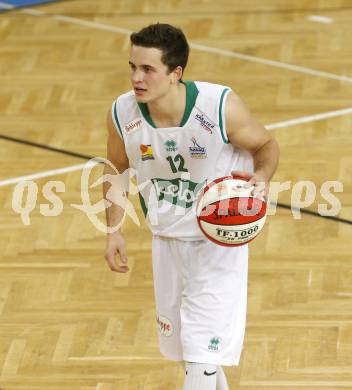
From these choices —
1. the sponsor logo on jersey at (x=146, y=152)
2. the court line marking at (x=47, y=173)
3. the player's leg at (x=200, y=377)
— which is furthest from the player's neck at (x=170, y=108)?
the court line marking at (x=47, y=173)

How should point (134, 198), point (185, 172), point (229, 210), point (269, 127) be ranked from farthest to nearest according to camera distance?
point (269, 127) < point (134, 198) < point (185, 172) < point (229, 210)

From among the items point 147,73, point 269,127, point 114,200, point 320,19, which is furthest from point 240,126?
point 320,19

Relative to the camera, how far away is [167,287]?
5285 mm

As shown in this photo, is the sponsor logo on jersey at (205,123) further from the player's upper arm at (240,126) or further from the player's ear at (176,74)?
the player's ear at (176,74)

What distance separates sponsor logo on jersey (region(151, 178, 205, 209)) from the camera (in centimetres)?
512

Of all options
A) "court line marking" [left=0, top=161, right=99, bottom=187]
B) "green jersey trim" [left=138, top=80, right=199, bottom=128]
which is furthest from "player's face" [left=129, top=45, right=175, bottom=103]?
"court line marking" [left=0, top=161, right=99, bottom=187]

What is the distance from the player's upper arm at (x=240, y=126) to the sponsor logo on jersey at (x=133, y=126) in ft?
1.30

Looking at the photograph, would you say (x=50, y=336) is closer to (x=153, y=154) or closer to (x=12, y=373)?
(x=12, y=373)

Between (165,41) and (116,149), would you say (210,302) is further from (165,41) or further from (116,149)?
(165,41)

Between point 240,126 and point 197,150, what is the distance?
0.71ft

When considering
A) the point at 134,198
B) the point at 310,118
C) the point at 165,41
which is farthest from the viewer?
the point at 310,118

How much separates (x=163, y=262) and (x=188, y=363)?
19.0 inches

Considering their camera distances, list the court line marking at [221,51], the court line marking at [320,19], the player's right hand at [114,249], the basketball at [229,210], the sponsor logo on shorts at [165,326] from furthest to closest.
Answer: the court line marking at [320,19], the court line marking at [221,51], the sponsor logo on shorts at [165,326], the player's right hand at [114,249], the basketball at [229,210]

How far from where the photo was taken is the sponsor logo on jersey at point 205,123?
4.98m
